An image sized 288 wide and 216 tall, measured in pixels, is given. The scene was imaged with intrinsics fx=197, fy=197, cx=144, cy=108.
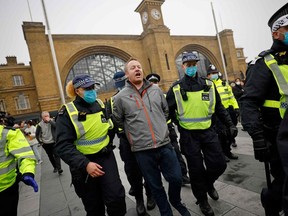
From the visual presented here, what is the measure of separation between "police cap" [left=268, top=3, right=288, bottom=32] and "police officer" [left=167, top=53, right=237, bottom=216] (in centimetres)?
106

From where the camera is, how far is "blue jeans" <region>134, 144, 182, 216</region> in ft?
7.66

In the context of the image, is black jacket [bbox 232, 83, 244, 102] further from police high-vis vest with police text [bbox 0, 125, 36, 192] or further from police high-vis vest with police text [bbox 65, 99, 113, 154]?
police high-vis vest with police text [bbox 0, 125, 36, 192]

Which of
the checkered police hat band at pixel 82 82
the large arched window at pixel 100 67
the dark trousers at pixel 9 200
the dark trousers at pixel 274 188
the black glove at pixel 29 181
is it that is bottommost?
the dark trousers at pixel 274 188

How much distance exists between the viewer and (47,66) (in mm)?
19297

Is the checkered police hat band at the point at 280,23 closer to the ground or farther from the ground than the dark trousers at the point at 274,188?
farther from the ground

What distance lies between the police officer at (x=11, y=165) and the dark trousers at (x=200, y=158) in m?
1.92

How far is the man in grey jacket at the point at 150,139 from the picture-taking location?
2.32 m

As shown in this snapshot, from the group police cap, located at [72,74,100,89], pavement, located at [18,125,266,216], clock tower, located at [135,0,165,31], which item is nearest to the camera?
police cap, located at [72,74,100,89]

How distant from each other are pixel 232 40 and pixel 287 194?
1366 inches

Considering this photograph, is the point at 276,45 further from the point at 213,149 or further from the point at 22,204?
the point at 22,204

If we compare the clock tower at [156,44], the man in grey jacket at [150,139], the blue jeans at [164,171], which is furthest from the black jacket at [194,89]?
the clock tower at [156,44]

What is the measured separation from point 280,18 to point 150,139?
70.0 inches

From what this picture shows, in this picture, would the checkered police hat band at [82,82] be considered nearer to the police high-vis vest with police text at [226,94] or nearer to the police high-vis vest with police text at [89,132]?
the police high-vis vest with police text at [89,132]

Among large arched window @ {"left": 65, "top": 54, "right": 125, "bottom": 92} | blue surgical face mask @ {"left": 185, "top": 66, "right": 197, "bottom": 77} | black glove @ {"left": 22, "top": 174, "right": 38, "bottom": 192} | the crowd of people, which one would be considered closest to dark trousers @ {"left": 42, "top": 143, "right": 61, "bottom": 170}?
the crowd of people
